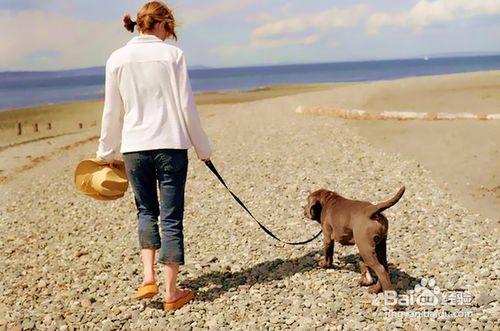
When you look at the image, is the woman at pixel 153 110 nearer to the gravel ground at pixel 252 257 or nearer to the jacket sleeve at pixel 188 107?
the jacket sleeve at pixel 188 107

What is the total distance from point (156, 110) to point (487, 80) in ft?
93.9

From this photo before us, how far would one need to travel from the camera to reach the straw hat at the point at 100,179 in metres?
5.59

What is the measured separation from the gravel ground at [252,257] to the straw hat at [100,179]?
141 cm

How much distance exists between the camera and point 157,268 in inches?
281

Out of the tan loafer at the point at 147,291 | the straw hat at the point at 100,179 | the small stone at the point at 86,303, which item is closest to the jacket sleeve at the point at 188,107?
the straw hat at the point at 100,179

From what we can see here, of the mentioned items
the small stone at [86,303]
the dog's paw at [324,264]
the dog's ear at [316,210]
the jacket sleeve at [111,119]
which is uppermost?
the jacket sleeve at [111,119]

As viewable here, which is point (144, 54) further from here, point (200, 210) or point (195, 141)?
point (200, 210)

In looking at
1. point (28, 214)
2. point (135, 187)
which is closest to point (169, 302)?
point (135, 187)

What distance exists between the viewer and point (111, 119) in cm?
536

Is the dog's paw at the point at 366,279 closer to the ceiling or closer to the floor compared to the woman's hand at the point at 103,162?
closer to the floor

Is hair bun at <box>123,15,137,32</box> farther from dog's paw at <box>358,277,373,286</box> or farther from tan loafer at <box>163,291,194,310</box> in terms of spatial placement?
dog's paw at <box>358,277,373,286</box>

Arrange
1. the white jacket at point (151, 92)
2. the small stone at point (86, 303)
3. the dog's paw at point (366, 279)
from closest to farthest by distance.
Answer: the white jacket at point (151, 92) → the dog's paw at point (366, 279) → the small stone at point (86, 303)

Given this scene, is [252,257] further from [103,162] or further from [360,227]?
[103,162]

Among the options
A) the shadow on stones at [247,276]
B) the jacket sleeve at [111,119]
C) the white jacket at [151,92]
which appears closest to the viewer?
the white jacket at [151,92]
